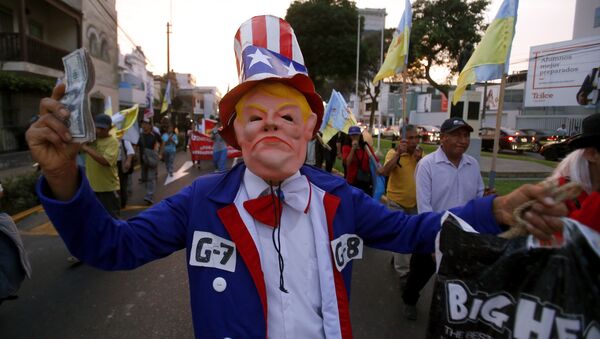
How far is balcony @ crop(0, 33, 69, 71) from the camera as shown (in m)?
14.4

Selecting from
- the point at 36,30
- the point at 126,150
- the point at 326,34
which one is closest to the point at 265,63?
the point at 126,150

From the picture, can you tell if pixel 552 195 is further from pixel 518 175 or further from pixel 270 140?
pixel 518 175

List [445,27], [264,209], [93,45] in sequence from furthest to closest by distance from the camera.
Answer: [445,27] → [93,45] → [264,209]

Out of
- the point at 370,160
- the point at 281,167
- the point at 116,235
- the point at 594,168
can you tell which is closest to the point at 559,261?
the point at 594,168

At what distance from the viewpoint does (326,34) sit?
31.6 meters

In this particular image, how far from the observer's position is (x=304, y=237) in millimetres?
1670

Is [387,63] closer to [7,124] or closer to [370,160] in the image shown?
[370,160]

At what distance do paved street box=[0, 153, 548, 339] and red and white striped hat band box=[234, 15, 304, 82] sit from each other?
2588 millimetres

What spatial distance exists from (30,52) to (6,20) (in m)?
1.48

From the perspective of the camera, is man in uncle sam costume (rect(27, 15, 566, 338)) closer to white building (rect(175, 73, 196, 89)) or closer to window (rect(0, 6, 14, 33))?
window (rect(0, 6, 14, 33))

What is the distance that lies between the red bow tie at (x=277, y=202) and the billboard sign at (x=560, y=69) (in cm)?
1775

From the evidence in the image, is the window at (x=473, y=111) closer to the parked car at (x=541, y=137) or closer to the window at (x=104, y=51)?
the parked car at (x=541, y=137)

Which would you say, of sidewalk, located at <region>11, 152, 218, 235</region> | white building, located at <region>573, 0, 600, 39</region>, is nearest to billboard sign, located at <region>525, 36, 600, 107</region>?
white building, located at <region>573, 0, 600, 39</region>

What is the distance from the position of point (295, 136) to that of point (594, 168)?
1.39 meters
